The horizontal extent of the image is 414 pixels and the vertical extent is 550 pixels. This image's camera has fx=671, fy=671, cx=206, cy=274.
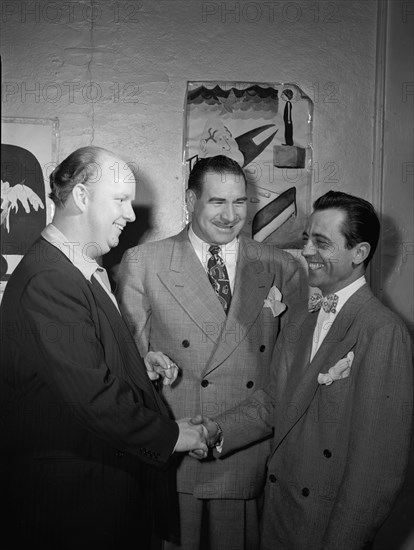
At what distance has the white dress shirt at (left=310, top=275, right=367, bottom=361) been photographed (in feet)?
7.75

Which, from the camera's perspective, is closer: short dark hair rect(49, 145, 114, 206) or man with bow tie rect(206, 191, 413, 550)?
man with bow tie rect(206, 191, 413, 550)

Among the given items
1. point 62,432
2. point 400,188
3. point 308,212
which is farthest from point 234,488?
point 400,188

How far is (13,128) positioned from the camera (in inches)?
132

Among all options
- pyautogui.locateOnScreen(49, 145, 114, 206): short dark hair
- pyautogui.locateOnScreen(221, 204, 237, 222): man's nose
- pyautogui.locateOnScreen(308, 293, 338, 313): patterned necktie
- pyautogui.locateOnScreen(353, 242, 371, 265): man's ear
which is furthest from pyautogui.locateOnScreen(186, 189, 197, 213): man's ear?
pyautogui.locateOnScreen(353, 242, 371, 265): man's ear

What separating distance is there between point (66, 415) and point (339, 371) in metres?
0.91

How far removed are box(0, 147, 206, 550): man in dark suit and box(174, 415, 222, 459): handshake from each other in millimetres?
89

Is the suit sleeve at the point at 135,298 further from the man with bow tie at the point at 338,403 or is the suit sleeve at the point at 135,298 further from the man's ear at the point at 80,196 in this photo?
the man's ear at the point at 80,196

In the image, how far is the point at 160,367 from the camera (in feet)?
8.85

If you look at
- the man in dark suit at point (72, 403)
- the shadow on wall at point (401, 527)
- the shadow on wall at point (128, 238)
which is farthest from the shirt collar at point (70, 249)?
the shadow on wall at point (401, 527)

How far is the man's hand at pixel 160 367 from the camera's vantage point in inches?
105

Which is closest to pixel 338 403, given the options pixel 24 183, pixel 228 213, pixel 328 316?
pixel 328 316

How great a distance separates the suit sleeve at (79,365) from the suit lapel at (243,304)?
62cm

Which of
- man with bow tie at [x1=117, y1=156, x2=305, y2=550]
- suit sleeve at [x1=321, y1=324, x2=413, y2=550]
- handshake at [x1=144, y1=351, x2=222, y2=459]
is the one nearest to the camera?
suit sleeve at [x1=321, y1=324, x2=413, y2=550]

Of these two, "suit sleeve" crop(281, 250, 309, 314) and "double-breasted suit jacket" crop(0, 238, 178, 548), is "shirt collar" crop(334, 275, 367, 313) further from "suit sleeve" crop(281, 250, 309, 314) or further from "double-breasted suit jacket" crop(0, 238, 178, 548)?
"double-breasted suit jacket" crop(0, 238, 178, 548)
